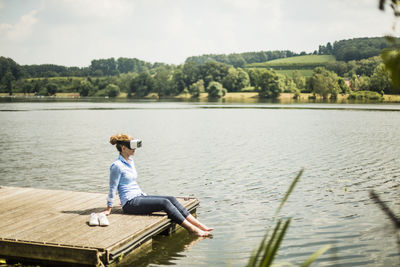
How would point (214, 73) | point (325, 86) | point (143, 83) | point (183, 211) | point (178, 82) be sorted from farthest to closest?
point (143, 83) < point (178, 82) < point (214, 73) < point (325, 86) < point (183, 211)

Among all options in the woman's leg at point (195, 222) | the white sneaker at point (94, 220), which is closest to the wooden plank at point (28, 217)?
the white sneaker at point (94, 220)

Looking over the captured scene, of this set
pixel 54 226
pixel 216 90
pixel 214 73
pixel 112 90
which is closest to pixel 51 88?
pixel 112 90

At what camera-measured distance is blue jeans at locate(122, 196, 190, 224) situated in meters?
8.88

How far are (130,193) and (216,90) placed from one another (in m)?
144

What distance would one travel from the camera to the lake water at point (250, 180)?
28.7 feet

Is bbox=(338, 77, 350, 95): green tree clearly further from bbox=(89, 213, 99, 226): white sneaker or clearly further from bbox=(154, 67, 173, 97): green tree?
bbox=(89, 213, 99, 226): white sneaker

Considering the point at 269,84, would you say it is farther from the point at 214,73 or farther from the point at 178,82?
the point at 178,82

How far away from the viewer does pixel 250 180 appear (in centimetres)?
1617

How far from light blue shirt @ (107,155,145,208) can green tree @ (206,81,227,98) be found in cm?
14374

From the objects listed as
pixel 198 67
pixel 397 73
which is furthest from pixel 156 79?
pixel 397 73

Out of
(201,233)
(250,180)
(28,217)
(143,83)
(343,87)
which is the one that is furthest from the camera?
(143,83)

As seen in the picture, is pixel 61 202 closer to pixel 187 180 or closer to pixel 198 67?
pixel 187 180

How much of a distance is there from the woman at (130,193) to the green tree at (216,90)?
144m

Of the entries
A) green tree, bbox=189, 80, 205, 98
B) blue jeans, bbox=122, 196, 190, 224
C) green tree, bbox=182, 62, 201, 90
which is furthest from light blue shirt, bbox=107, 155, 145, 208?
green tree, bbox=182, 62, 201, 90
